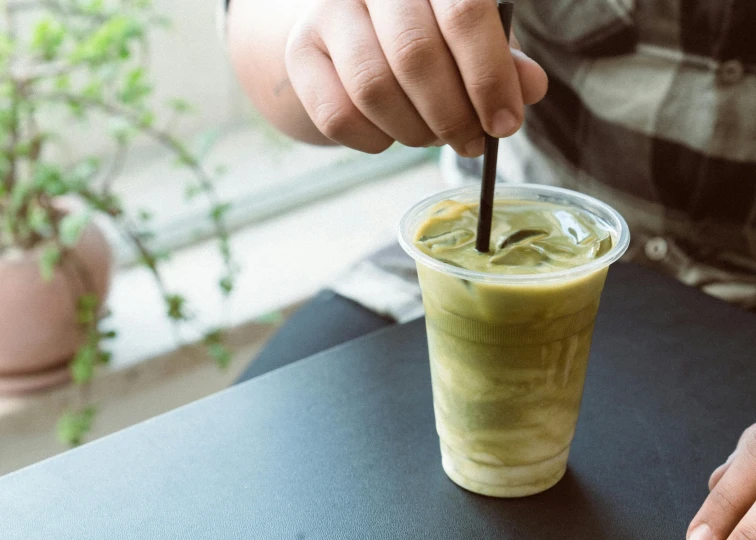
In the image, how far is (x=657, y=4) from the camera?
3.38 ft

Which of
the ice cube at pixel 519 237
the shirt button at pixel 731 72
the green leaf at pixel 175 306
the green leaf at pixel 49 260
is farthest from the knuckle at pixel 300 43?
the green leaf at pixel 175 306

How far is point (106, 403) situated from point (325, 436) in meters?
1.19

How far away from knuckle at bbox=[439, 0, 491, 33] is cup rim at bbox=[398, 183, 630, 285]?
0.15 m

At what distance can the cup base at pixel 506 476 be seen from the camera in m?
0.64

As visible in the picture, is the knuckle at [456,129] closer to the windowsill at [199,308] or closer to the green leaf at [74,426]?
the windowsill at [199,308]

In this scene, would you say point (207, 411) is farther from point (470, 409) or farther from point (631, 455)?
point (631, 455)

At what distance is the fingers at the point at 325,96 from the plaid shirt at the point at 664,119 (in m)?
0.51

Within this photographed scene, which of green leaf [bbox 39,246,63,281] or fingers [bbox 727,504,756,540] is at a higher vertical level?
fingers [bbox 727,504,756,540]

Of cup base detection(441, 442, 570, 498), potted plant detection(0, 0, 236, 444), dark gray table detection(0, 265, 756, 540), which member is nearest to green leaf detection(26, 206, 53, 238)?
potted plant detection(0, 0, 236, 444)

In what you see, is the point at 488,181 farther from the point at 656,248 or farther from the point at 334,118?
the point at 656,248

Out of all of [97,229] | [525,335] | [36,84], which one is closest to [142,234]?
[97,229]

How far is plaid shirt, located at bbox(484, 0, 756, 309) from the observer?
1.00 m

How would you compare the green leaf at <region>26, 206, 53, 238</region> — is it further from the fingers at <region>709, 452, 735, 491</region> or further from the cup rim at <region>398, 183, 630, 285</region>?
the fingers at <region>709, 452, 735, 491</region>

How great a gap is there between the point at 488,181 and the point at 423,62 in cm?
10
